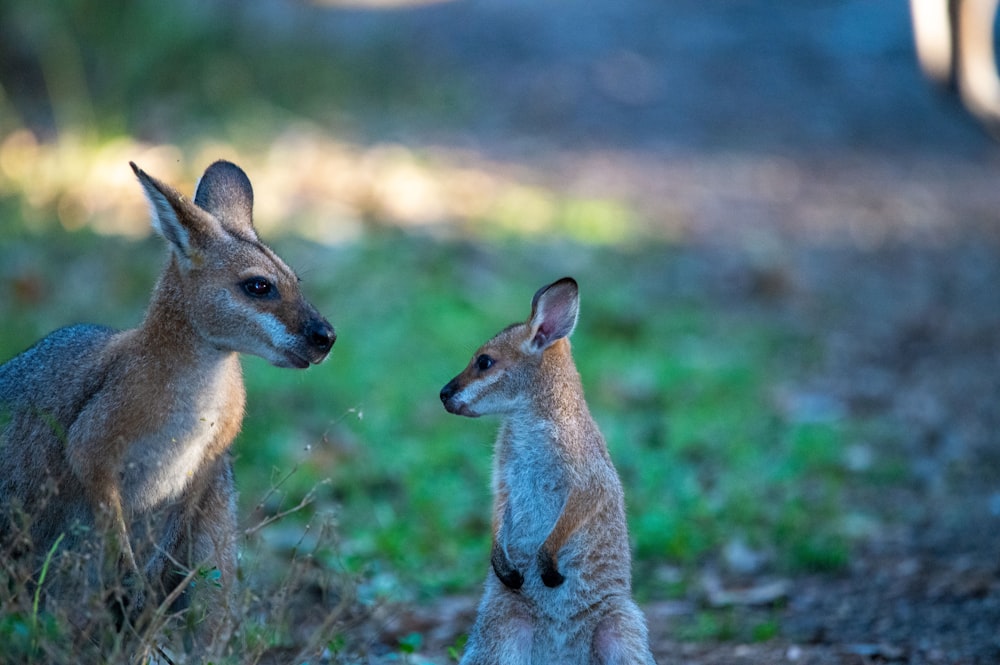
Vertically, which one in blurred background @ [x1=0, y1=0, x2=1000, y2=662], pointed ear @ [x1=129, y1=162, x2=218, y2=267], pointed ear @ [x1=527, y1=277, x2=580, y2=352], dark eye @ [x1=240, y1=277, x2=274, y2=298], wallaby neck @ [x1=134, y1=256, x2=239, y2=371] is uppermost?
blurred background @ [x1=0, y1=0, x2=1000, y2=662]

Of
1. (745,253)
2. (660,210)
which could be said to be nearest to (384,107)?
(660,210)

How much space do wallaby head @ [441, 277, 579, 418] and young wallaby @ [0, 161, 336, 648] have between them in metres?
0.47

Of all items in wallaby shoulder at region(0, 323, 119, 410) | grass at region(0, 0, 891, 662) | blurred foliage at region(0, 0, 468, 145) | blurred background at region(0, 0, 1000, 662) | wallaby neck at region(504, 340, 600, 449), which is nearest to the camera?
wallaby shoulder at region(0, 323, 119, 410)

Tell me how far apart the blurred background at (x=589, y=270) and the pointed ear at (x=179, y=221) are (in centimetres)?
71

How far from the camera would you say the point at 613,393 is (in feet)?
24.1

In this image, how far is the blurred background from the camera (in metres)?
5.67

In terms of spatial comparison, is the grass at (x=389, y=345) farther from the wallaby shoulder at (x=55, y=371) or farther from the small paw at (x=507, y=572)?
the wallaby shoulder at (x=55, y=371)

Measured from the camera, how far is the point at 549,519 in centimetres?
387

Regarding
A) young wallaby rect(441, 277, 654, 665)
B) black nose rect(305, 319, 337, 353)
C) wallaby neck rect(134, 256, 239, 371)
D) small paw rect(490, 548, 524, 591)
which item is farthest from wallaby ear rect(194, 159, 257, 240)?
small paw rect(490, 548, 524, 591)

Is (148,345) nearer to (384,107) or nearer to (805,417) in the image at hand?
(805,417)

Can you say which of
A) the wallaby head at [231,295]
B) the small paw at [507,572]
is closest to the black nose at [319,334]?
the wallaby head at [231,295]

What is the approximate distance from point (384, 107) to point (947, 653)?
986 cm

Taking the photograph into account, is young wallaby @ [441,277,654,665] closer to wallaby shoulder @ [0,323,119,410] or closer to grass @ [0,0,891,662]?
Answer: grass @ [0,0,891,662]

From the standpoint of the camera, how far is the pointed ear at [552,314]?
397 cm
